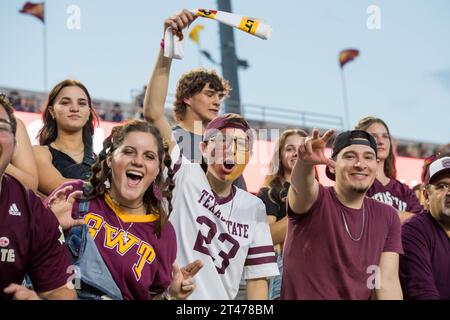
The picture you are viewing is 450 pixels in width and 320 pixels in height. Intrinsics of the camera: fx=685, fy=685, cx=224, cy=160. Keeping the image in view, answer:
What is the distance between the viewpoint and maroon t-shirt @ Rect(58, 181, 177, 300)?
3412mm

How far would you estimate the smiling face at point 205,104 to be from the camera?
4.96 m

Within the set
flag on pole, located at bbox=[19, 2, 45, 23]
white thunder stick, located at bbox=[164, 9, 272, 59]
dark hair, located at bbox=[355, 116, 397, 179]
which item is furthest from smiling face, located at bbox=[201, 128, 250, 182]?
flag on pole, located at bbox=[19, 2, 45, 23]

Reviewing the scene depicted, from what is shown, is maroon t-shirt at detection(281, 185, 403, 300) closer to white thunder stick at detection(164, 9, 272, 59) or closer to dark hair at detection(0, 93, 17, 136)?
white thunder stick at detection(164, 9, 272, 59)

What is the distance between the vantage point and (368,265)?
405 centimetres

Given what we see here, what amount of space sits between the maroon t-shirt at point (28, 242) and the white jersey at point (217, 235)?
914mm

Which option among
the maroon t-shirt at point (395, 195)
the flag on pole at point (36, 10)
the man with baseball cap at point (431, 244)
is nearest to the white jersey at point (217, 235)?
the man with baseball cap at point (431, 244)

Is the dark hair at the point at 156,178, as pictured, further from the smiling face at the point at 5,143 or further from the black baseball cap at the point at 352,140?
the black baseball cap at the point at 352,140

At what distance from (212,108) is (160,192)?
140 centimetres

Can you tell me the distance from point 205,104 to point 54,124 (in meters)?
1.09

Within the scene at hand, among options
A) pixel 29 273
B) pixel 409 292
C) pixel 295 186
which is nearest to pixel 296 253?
pixel 295 186

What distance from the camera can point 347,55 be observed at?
21.1 m

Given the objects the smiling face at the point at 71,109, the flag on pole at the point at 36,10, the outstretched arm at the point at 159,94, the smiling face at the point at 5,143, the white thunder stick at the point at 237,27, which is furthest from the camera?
the flag on pole at the point at 36,10

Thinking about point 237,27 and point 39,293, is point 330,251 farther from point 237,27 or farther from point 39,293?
point 39,293

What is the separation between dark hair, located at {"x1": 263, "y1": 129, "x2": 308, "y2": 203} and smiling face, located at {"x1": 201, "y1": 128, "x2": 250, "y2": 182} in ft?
2.89
